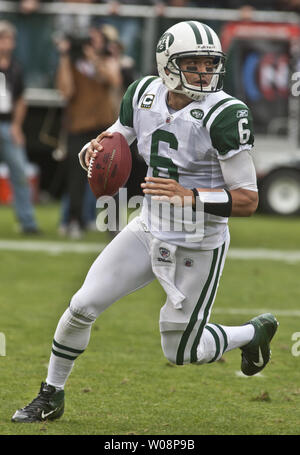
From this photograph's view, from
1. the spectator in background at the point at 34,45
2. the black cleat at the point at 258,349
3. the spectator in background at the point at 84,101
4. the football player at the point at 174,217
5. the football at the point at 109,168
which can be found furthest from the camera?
the spectator in background at the point at 34,45

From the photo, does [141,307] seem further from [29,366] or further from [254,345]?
[254,345]

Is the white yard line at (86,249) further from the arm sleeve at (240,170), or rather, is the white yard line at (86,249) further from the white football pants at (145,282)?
the arm sleeve at (240,170)

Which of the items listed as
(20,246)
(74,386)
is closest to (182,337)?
(74,386)

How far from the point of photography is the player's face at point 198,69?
4184mm

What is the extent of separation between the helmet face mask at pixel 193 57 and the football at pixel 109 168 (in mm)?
367

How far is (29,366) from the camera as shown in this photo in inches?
206

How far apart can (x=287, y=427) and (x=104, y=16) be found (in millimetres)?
8983

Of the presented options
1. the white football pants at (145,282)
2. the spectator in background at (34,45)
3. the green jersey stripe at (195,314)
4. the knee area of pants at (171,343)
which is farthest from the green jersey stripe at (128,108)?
the spectator in background at (34,45)

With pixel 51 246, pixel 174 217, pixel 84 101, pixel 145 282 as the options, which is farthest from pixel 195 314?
pixel 84 101

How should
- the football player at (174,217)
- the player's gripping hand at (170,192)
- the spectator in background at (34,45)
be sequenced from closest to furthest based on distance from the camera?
the player's gripping hand at (170,192), the football player at (174,217), the spectator in background at (34,45)

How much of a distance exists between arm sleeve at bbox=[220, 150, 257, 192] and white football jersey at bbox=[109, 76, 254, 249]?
3 cm

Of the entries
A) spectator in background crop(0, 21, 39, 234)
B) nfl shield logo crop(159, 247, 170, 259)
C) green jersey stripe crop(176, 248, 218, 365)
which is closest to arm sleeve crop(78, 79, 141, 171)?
nfl shield logo crop(159, 247, 170, 259)

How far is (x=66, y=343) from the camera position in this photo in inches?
169

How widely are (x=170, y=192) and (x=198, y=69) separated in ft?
1.97
